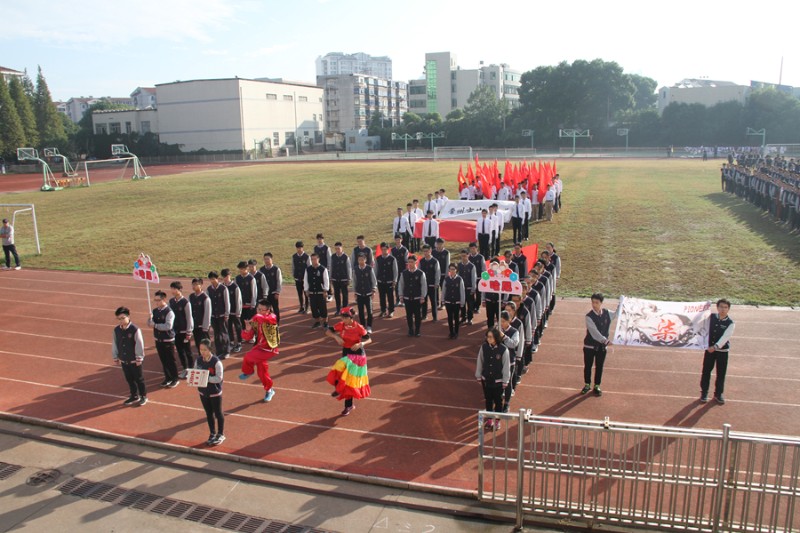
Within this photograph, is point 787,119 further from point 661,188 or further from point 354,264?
point 354,264

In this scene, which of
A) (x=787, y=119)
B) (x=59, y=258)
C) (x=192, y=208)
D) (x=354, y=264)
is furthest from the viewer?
(x=787, y=119)

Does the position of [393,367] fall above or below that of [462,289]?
below

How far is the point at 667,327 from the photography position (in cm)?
942

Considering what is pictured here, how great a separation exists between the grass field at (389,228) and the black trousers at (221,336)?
24.4 feet

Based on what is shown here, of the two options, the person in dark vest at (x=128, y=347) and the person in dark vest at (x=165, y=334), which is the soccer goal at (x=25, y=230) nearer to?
the person in dark vest at (x=165, y=334)

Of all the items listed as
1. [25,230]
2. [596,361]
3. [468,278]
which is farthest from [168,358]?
[25,230]

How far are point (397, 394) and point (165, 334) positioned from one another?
165 inches

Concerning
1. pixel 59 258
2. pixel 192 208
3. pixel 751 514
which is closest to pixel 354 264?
pixel 751 514

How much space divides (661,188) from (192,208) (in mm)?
26519

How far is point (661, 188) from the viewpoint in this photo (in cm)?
3462

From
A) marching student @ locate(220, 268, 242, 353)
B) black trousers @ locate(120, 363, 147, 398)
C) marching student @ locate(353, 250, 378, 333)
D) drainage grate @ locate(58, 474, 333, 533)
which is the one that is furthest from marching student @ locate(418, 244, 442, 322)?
drainage grate @ locate(58, 474, 333, 533)

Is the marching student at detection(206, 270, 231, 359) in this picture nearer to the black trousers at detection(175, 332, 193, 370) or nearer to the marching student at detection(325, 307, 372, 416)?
the black trousers at detection(175, 332, 193, 370)

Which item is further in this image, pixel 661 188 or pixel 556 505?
pixel 661 188

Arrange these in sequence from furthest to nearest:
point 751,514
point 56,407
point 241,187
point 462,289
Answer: point 241,187 → point 462,289 → point 56,407 → point 751,514
